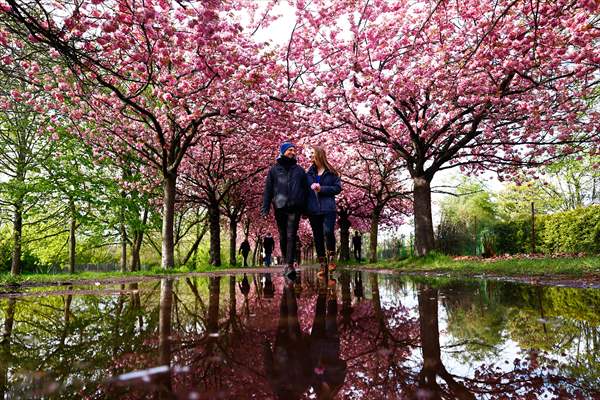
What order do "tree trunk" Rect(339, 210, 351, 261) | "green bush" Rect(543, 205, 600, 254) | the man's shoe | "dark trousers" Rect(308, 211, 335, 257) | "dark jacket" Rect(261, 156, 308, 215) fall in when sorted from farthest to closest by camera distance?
1. "tree trunk" Rect(339, 210, 351, 261)
2. "green bush" Rect(543, 205, 600, 254)
3. the man's shoe
4. "dark trousers" Rect(308, 211, 335, 257)
5. "dark jacket" Rect(261, 156, 308, 215)

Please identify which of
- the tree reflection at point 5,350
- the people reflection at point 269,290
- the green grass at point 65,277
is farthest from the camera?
the green grass at point 65,277

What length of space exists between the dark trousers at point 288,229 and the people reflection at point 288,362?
3793 millimetres

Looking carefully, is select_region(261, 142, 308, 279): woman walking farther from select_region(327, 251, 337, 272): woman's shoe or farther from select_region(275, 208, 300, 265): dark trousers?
select_region(327, 251, 337, 272): woman's shoe

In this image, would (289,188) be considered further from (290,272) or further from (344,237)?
(344,237)

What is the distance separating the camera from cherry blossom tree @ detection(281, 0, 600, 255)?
9.93 meters

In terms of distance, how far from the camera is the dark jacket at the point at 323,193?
7.15 meters

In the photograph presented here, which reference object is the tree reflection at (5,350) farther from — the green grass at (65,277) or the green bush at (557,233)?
the green bush at (557,233)

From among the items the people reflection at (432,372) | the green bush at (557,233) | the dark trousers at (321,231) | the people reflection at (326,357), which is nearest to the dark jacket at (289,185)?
the dark trousers at (321,231)

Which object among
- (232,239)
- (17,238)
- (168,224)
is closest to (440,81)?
(168,224)

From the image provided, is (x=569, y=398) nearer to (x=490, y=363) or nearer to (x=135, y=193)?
(x=490, y=363)

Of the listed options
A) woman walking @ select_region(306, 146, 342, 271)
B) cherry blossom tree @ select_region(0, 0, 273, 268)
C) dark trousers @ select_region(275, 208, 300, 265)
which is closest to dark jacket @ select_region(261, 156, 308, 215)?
dark trousers @ select_region(275, 208, 300, 265)

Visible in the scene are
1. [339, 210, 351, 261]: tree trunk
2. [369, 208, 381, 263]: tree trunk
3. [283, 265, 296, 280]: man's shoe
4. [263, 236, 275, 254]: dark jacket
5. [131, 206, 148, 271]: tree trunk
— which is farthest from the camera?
[339, 210, 351, 261]: tree trunk

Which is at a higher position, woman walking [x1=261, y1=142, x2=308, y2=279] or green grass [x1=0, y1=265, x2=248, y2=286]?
woman walking [x1=261, y1=142, x2=308, y2=279]

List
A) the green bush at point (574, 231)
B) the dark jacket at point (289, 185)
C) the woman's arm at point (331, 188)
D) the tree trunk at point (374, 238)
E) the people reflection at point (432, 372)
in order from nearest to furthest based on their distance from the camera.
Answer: the people reflection at point (432, 372)
the dark jacket at point (289, 185)
the woman's arm at point (331, 188)
the green bush at point (574, 231)
the tree trunk at point (374, 238)
